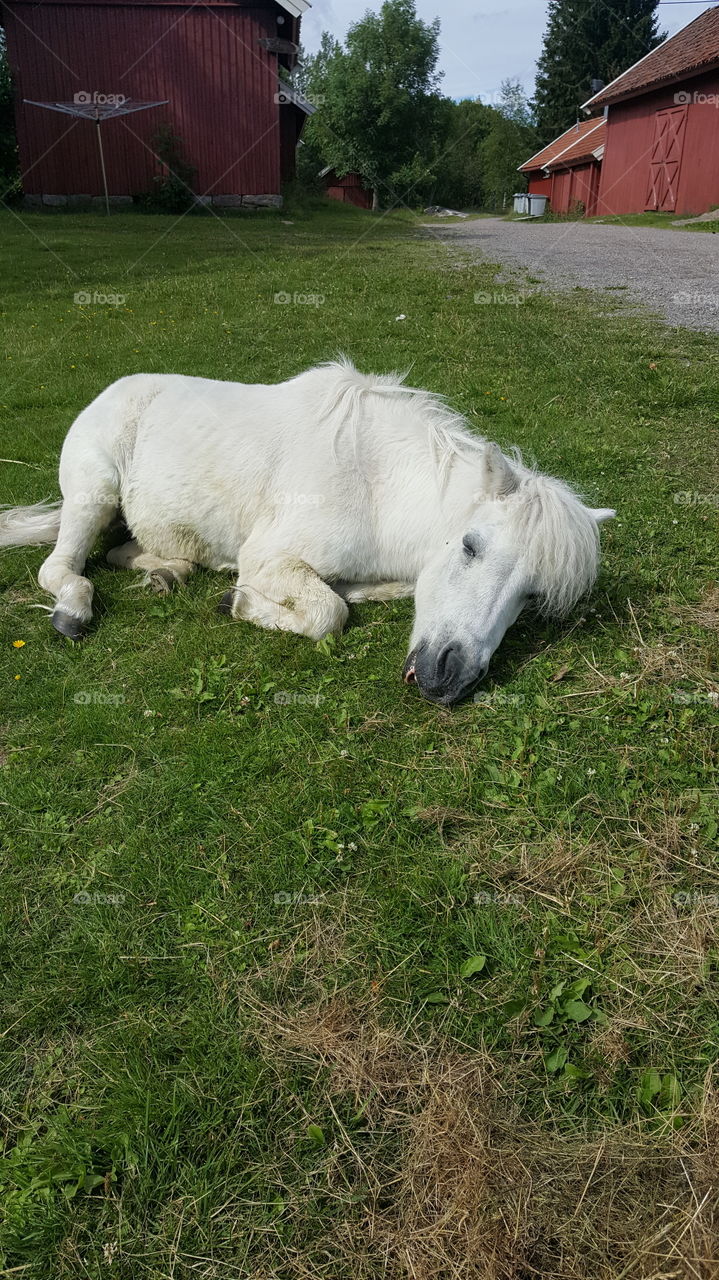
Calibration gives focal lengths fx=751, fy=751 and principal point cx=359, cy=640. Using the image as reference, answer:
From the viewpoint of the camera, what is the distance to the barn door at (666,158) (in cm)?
2928

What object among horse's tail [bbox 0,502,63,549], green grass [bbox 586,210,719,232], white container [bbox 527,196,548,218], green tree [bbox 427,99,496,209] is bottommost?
horse's tail [bbox 0,502,63,549]

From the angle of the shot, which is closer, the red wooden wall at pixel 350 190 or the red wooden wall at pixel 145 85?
the red wooden wall at pixel 145 85

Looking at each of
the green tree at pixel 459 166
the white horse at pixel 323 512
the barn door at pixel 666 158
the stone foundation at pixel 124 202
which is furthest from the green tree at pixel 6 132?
the green tree at pixel 459 166

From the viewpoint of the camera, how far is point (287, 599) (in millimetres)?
Answer: 4527

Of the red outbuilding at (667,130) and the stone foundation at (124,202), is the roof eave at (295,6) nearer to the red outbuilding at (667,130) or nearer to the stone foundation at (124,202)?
the stone foundation at (124,202)

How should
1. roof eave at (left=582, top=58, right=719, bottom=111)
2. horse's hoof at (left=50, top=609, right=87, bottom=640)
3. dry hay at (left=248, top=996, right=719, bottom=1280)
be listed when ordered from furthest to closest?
roof eave at (left=582, top=58, right=719, bottom=111)
horse's hoof at (left=50, top=609, right=87, bottom=640)
dry hay at (left=248, top=996, right=719, bottom=1280)

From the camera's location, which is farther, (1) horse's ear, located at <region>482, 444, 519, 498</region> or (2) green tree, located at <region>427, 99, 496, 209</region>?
(2) green tree, located at <region>427, 99, 496, 209</region>

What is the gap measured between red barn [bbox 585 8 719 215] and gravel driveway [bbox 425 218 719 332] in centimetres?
689

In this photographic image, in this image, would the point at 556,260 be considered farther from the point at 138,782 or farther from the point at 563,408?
the point at 138,782

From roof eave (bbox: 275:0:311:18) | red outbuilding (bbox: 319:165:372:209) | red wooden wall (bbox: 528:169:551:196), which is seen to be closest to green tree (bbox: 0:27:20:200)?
roof eave (bbox: 275:0:311:18)

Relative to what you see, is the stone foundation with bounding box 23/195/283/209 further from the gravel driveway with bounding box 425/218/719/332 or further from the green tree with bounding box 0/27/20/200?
the gravel driveway with bounding box 425/218/719/332

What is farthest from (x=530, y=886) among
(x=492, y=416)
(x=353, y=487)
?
(x=492, y=416)

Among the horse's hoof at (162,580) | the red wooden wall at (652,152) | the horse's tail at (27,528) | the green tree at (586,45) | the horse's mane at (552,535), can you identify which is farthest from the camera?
→ the green tree at (586,45)

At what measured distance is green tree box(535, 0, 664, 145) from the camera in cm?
5512
